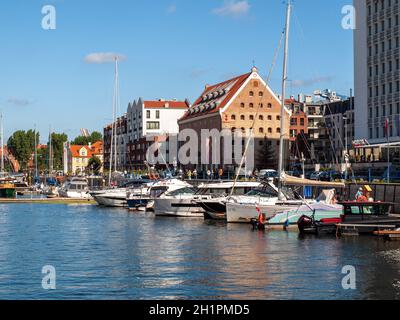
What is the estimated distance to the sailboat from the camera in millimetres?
55812

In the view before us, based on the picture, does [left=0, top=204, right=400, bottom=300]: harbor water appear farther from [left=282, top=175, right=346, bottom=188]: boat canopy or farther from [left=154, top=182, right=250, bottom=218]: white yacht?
[left=154, top=182, right=250, bottom=218]: white yacht

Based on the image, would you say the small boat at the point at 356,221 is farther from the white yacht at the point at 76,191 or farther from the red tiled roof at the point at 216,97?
the red tiled roof at the point at 216,97

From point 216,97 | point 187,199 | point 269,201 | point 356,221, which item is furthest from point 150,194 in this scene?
point 216,97

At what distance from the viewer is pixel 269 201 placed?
5775 cm

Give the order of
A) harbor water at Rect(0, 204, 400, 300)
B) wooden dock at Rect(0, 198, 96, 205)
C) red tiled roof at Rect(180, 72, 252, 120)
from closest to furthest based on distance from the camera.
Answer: harbor water at Rect(0, 204, 400, 300) → wooden dock at Rect(0, 198, 96, 205) → red tiled roof at Rect(180, 72, 252, 120)

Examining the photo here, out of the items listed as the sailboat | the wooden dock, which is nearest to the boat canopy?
the sailboat

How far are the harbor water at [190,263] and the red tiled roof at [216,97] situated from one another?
303ft

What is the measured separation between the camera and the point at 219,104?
151000mm

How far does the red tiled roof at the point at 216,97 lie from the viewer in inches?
5915

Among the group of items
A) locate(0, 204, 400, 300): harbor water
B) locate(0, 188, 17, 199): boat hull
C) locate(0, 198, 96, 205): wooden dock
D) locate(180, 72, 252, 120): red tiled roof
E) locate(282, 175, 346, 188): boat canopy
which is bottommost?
locate(0, 204, 400, 300): harbor water

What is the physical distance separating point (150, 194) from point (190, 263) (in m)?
46.1

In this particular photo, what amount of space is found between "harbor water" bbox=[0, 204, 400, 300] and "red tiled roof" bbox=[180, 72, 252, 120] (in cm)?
9250

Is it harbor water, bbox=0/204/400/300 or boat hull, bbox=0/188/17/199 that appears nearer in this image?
harbor water, bbox=0/204/400/300
